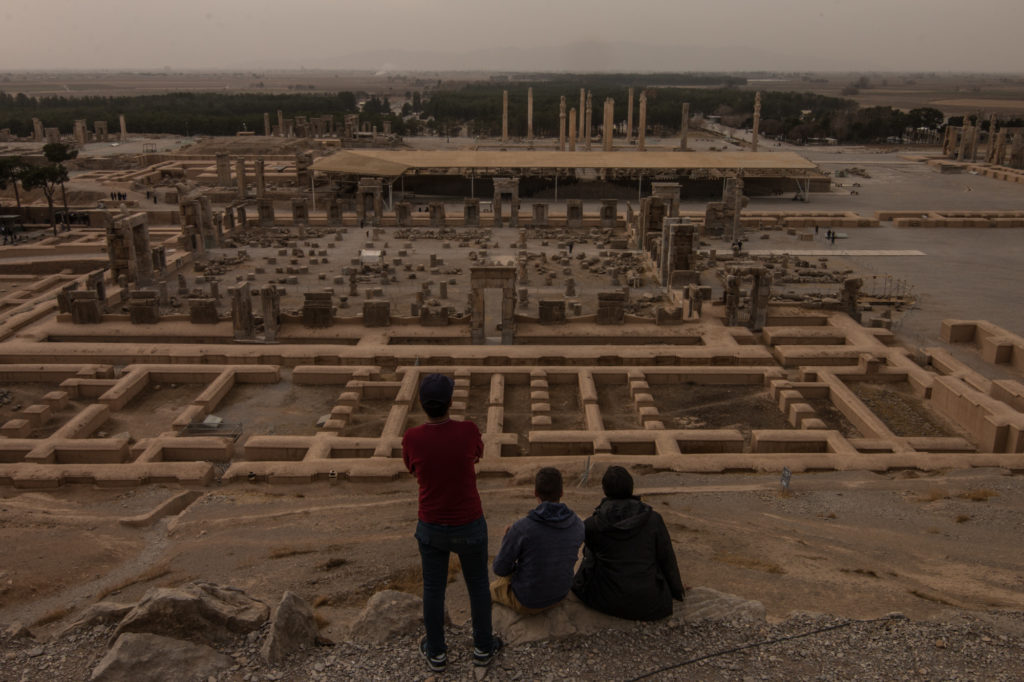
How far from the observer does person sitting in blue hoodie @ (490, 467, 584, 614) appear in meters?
5.91

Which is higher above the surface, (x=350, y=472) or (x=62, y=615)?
(x=62, y=615)

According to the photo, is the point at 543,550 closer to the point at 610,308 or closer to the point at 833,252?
the point at 610,308

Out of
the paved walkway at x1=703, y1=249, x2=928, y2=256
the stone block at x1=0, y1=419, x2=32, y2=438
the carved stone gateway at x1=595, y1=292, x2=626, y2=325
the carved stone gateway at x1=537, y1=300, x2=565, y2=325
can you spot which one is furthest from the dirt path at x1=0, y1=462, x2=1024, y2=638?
the paved walkway at x1=703, y1=249, x2=928, y2=256

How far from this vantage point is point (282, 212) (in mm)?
41344

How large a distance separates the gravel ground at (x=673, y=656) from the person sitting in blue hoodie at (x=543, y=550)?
0.37 metres

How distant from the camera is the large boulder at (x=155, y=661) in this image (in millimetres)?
5547

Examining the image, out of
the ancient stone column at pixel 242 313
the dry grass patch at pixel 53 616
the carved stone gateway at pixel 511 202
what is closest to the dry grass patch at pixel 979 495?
the dry grass patch at pixel 53 616

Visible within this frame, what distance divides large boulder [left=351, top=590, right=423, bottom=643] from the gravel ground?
0.09 meters

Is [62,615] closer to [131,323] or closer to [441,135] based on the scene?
[131,323]

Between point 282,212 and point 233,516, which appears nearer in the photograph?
point 233,516

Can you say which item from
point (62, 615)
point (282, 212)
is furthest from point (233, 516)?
point (282, 212)

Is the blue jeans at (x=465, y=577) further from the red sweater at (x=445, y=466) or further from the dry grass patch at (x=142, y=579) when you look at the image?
the dry grass patch at (x=142, y=579)

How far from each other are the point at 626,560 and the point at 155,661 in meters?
3.52

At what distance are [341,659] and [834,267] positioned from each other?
27129 millimetres
